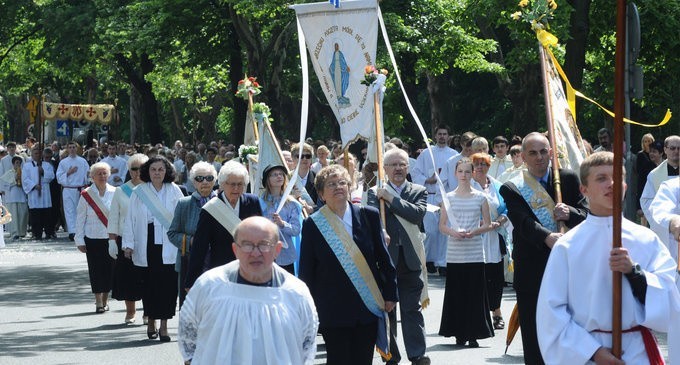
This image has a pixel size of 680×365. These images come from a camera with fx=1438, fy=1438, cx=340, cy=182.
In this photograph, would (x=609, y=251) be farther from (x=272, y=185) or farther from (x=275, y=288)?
(x=272, y=185)

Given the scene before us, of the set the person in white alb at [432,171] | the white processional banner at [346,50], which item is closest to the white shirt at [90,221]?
the white processional banner at [346,50]

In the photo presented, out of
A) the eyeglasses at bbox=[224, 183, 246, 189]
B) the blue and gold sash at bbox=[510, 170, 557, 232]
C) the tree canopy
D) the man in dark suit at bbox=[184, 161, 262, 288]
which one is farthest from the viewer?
the tree canopy

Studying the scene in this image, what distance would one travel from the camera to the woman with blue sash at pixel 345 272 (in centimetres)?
908

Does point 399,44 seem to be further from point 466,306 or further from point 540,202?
point 540,202

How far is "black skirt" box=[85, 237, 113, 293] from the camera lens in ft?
53.2

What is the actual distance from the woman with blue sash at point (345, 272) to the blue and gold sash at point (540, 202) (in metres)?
1.01

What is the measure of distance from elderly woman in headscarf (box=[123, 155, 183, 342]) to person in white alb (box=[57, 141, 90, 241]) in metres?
14.6

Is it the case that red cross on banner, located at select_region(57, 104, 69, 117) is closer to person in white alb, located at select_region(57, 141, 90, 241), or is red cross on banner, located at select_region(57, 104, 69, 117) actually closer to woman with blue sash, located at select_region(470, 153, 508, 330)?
person in white alb, located at select_region(57, 141, 90, 241)

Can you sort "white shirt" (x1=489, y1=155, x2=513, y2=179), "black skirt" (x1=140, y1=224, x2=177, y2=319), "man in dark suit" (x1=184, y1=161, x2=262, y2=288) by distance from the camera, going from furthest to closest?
A: 1. "white shirt" (x1=489, y1=155, x2=513, y2=179)
2. "black skirt" (x1=140, y1=224, x2=177, y2=319)
3. "man in dark suit" (x1=184, y1=161, x2=262, y2=288)

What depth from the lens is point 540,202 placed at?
9.47 m

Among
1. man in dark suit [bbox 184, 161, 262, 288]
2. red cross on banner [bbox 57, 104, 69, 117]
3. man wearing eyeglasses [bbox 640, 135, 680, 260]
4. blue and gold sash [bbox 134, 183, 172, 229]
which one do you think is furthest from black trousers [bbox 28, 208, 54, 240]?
red cross on banner [bbox 57, 104, 69, 117]

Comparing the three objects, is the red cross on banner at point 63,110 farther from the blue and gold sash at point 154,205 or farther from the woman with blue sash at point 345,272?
the woman with blue sash at point 345,272

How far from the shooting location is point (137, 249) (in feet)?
46.0

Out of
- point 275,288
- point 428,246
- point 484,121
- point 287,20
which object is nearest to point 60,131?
point 484,121
